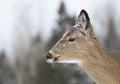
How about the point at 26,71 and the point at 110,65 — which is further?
the point at 26,71

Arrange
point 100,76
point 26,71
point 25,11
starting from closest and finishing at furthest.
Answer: point 100,76, point 26,71, point 25,11

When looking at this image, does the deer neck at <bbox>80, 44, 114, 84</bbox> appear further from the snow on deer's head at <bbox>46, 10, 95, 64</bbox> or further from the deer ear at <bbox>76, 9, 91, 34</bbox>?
the deer ear at <bbox>76, 9, 91, 34</bbox>

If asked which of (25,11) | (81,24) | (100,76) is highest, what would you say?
(25,11)

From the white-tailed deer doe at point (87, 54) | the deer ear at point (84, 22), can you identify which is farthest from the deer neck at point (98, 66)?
the deer ear at point (84, 22)

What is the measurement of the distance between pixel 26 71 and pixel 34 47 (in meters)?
2.46

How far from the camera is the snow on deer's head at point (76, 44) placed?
8859mm

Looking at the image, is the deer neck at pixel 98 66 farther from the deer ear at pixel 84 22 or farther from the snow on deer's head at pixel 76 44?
the deer ear at pixel 84 22

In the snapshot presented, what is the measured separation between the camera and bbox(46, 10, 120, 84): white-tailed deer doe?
877cm

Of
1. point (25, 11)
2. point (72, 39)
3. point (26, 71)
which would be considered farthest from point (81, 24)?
point (25, 11)

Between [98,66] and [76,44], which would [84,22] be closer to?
[76,44]

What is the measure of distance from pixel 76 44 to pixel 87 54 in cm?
23

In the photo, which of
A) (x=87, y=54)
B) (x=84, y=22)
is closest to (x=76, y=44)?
(x=87, y=54)

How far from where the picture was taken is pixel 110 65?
29.0 feet

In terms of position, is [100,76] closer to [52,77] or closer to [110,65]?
[110,65]
